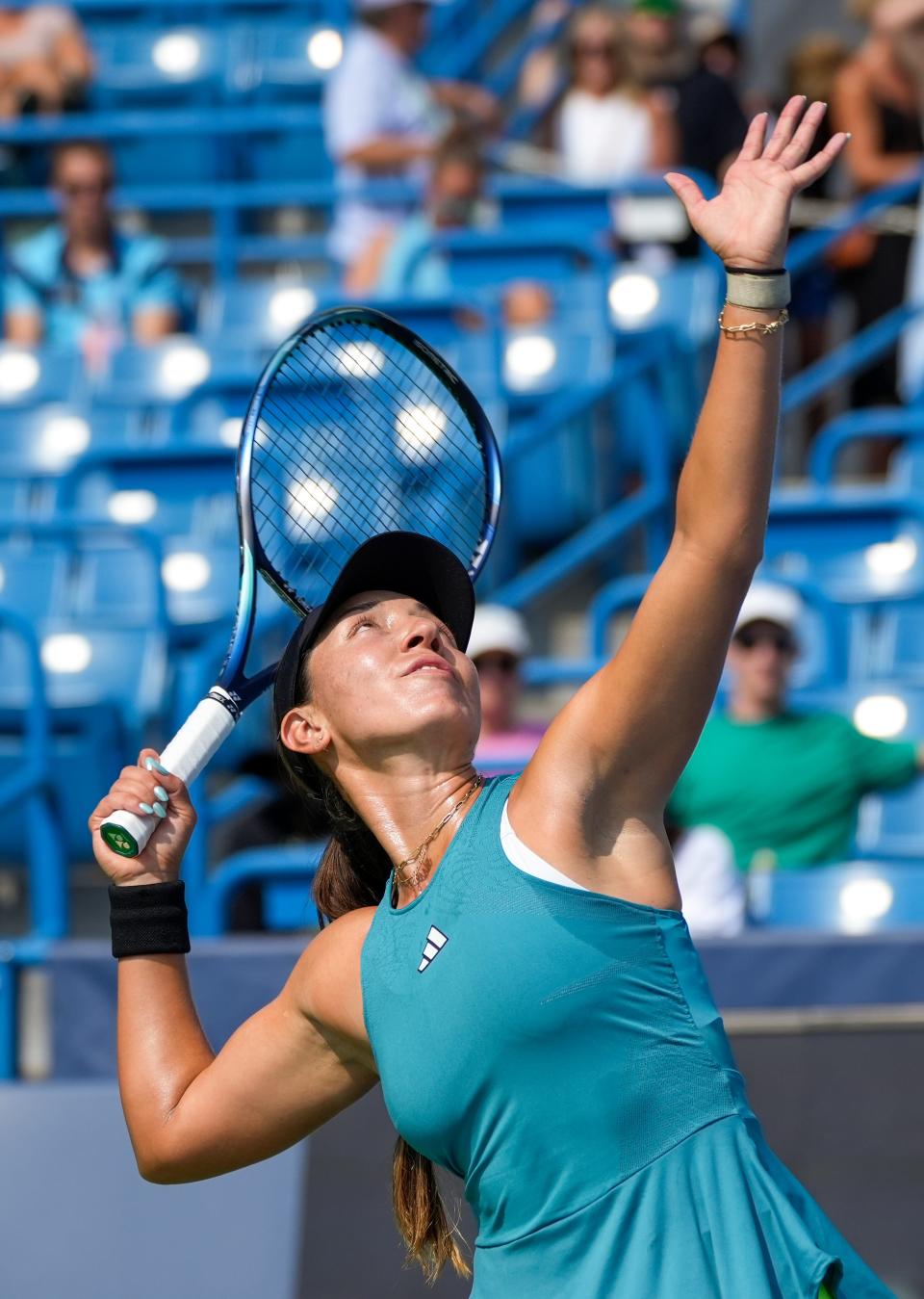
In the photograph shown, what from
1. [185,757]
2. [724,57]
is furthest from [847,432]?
[185,757]

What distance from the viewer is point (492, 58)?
10203 mm

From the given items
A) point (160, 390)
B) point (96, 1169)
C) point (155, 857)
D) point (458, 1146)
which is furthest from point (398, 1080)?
point (160, 390)

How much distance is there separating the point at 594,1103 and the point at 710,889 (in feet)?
7.30

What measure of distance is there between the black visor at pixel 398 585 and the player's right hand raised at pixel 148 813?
160mm

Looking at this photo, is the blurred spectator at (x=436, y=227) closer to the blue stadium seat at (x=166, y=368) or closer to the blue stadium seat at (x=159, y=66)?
the blue stadium seat at (x=166, y=368)

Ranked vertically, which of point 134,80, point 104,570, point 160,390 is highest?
point 134,80

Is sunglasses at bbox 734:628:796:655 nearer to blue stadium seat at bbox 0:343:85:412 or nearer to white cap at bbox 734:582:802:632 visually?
white cap at bbox 734:582:802:632

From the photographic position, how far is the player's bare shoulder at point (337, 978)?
6.58 feet

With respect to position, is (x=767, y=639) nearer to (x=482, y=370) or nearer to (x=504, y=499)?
(x=504, y=499)

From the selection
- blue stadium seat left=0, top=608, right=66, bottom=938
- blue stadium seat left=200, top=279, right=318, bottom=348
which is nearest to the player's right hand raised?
blue stadium seat left=0, top=608, right=66, bottom=938

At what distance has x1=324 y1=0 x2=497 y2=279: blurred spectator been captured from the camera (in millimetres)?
7367

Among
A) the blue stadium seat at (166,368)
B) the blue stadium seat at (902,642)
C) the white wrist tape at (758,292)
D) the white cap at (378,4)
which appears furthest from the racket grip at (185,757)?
the white cap at (378,4)

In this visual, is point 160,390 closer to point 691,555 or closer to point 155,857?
point 155,857

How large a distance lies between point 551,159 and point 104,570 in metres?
3.75
